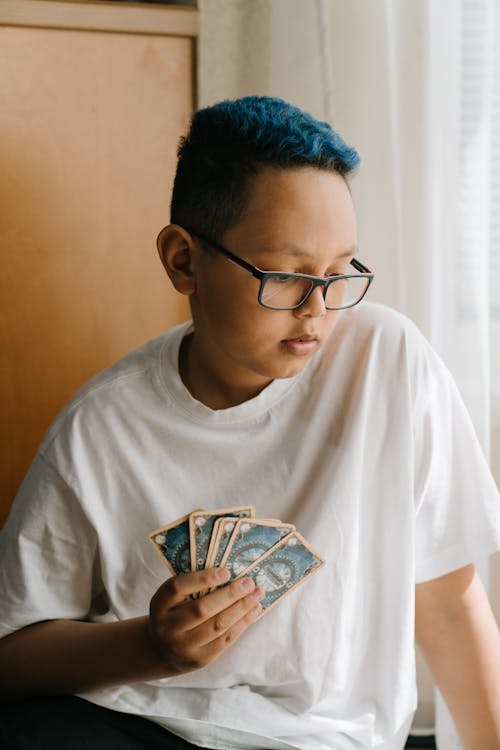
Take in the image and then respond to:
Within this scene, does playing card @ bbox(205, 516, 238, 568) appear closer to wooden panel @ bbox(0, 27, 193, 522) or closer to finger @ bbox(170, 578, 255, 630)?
finger @ bbox(170, 578, 255, 630)

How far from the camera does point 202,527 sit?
134 centimetres

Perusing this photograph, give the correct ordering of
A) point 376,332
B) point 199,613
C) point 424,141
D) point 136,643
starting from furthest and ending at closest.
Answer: point 424,141, point 376,332, point 136,643, point 199,613

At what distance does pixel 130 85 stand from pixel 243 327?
0.84 metres

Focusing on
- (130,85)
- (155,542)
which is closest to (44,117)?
(130,85)

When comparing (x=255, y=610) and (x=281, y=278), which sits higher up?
(x=281, y=278)

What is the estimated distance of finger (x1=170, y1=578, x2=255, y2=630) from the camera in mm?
1286

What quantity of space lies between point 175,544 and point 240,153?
61 centimetres

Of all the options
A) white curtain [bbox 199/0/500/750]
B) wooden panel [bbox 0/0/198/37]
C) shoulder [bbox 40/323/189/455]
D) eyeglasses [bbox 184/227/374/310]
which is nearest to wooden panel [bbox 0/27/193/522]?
wooden panel [bbox 0/0/198/37]

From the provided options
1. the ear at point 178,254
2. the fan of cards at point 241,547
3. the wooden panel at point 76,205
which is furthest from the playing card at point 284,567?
the wooden panel at point 76,205

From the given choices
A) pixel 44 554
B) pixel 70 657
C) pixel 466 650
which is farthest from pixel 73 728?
pixel 466 650

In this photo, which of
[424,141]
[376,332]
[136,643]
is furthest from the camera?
[424,141]

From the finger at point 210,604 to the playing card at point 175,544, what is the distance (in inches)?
3.0

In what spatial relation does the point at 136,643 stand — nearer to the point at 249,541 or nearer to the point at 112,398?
the point at 249,541

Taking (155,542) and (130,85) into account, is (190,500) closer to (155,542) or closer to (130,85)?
(155,542)
